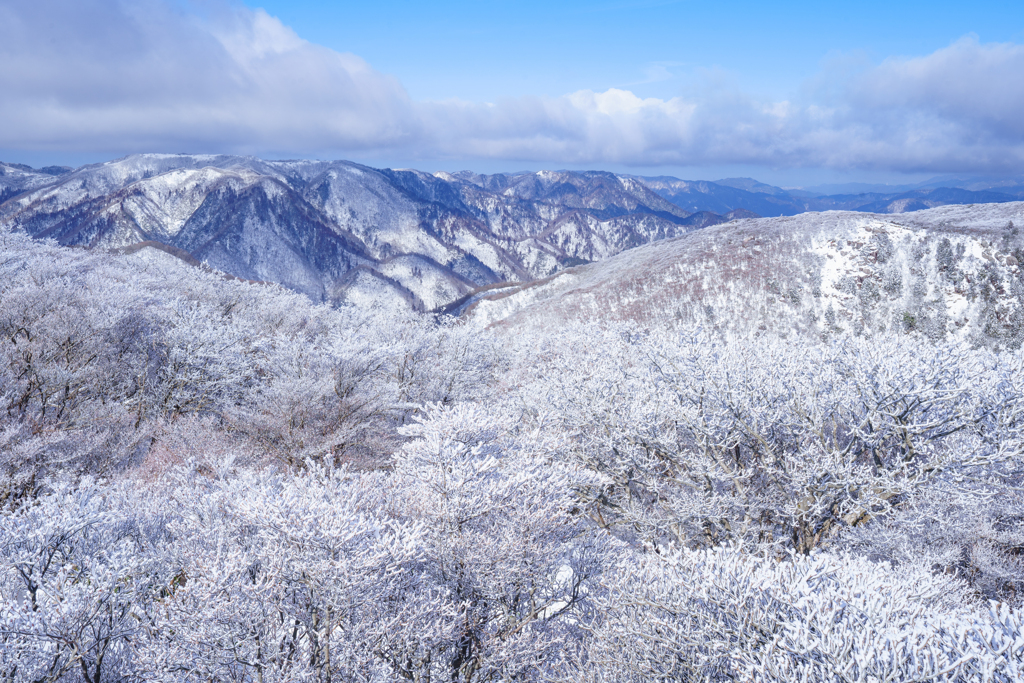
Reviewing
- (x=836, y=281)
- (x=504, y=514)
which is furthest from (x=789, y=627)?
(x=836, y=281)

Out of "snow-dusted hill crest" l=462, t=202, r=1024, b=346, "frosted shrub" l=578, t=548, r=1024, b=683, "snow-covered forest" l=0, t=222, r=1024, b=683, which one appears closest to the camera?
"frosted shrub" l=578, t=548, r=1024, b=683

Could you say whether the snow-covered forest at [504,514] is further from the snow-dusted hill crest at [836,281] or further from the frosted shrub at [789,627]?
the snow-dusted hill crest at [836,281]

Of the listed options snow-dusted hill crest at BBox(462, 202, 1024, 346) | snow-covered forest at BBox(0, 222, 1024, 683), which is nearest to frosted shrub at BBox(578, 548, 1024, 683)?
snow-covered forest at BBox(0, 222, 1024, 683)

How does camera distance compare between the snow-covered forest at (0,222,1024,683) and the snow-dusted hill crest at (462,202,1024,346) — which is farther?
the snow-dusted hill crest at (462,202,1024,346)

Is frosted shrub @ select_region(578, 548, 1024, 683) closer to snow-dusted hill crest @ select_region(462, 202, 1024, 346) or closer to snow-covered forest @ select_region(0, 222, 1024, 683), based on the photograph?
snow-covered forest @ select_region(0, 222, 1024, 683)

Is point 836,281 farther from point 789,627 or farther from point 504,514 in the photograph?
point 789,627

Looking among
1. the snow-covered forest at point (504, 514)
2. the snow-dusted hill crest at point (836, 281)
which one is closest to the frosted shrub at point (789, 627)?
the snow-covered forest at point (504, 514)

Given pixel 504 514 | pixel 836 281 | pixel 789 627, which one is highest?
pixel 789 627
